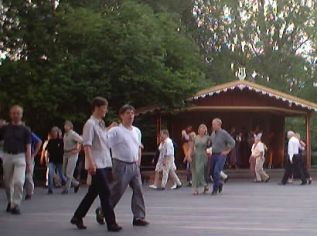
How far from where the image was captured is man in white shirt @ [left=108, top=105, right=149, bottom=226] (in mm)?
10453

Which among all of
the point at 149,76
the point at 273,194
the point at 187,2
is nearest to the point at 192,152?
the point at 273,194

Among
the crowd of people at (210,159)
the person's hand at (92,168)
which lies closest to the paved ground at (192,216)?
the crowd of people at (210,159)

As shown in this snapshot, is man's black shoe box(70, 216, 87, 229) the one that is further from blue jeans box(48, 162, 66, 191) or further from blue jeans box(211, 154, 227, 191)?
blue jeans box(48, 162, 66, 191)

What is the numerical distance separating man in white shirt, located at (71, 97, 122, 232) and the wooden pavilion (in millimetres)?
18048

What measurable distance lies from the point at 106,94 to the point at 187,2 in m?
23.7

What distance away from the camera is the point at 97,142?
10.1 m

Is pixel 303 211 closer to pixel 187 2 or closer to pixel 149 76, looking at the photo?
pixel 149 76

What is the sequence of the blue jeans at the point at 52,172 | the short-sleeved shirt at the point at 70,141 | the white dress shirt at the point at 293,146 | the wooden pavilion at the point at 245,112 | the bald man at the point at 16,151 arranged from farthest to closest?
the wooden pavilion at the point at 245,112
the white dress shirt at the point at 293,146
the short-sleeved shirt at the point at 70,141
the blue jeans at the point at 52,172
the bald man at the point at 16,151

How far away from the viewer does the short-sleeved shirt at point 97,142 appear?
1002 cm

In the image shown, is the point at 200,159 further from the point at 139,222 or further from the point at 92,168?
the point at 92,168

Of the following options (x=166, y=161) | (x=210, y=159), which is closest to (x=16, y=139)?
(x=210, y=159)

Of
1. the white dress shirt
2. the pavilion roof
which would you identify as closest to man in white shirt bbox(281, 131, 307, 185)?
the white dress shirt

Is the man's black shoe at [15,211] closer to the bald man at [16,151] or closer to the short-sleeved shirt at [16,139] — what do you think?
the bald man at [16,151]

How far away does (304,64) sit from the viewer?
52.9 m
